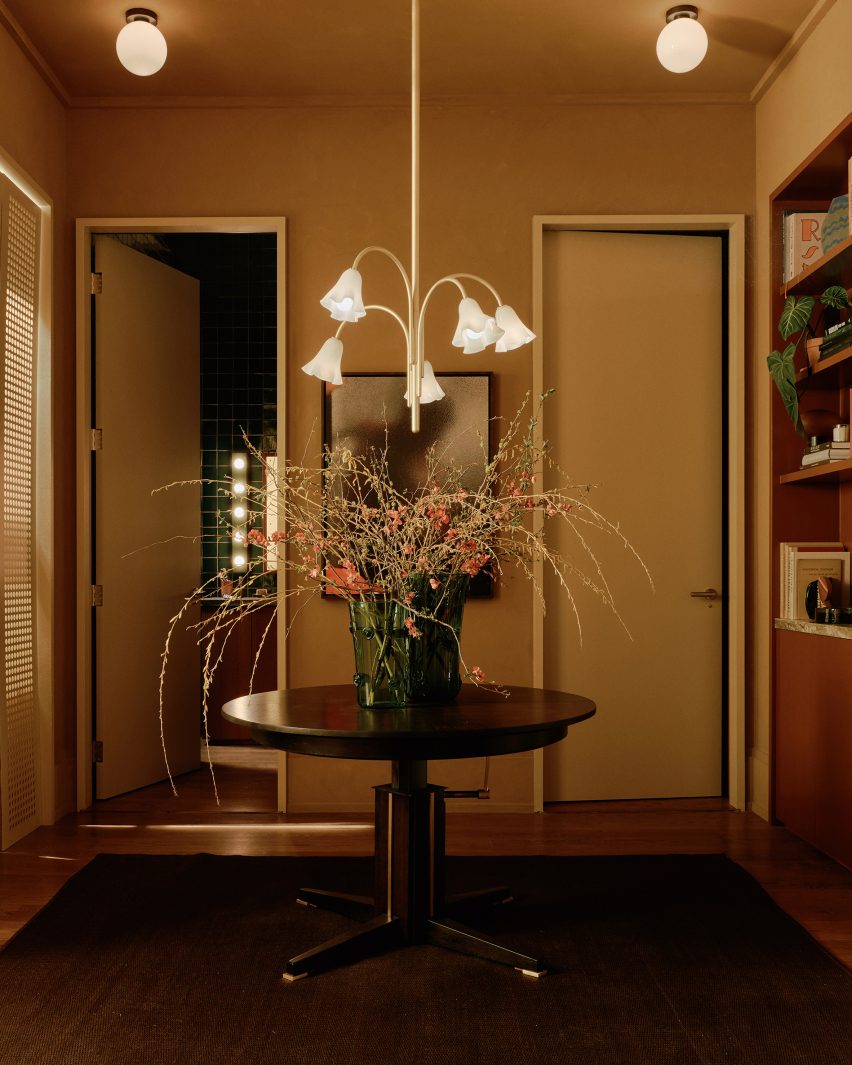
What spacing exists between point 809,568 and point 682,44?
6.39 ft

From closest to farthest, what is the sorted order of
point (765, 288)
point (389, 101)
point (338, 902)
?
point (338, 902), point (765, 288), point (389, 101)

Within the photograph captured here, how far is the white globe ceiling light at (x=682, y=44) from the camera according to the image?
3.59 metres

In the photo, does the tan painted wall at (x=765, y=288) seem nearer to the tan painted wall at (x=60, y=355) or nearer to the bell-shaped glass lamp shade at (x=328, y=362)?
the bell-shaped glass lamp shade at (x=328, y=362)

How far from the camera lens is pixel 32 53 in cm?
405

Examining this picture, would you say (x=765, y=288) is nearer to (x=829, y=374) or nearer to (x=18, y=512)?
(x=829, y=374)

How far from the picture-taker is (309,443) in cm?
446

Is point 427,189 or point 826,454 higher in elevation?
point 427,189

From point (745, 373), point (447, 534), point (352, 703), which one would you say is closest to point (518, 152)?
point (745, 373)

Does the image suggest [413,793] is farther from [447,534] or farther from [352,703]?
[447,534]

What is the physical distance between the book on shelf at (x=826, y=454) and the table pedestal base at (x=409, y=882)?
1.97 m

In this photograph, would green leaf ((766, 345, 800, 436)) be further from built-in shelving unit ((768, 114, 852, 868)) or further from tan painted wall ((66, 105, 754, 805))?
tan painted wall ((66, 105, 754, 805))

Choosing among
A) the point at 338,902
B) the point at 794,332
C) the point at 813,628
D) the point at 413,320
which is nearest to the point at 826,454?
the point at 794,332

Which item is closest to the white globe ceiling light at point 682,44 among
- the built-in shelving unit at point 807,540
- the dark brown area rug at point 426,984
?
the built-in shelving unit at point 807,540

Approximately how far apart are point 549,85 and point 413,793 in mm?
3091
